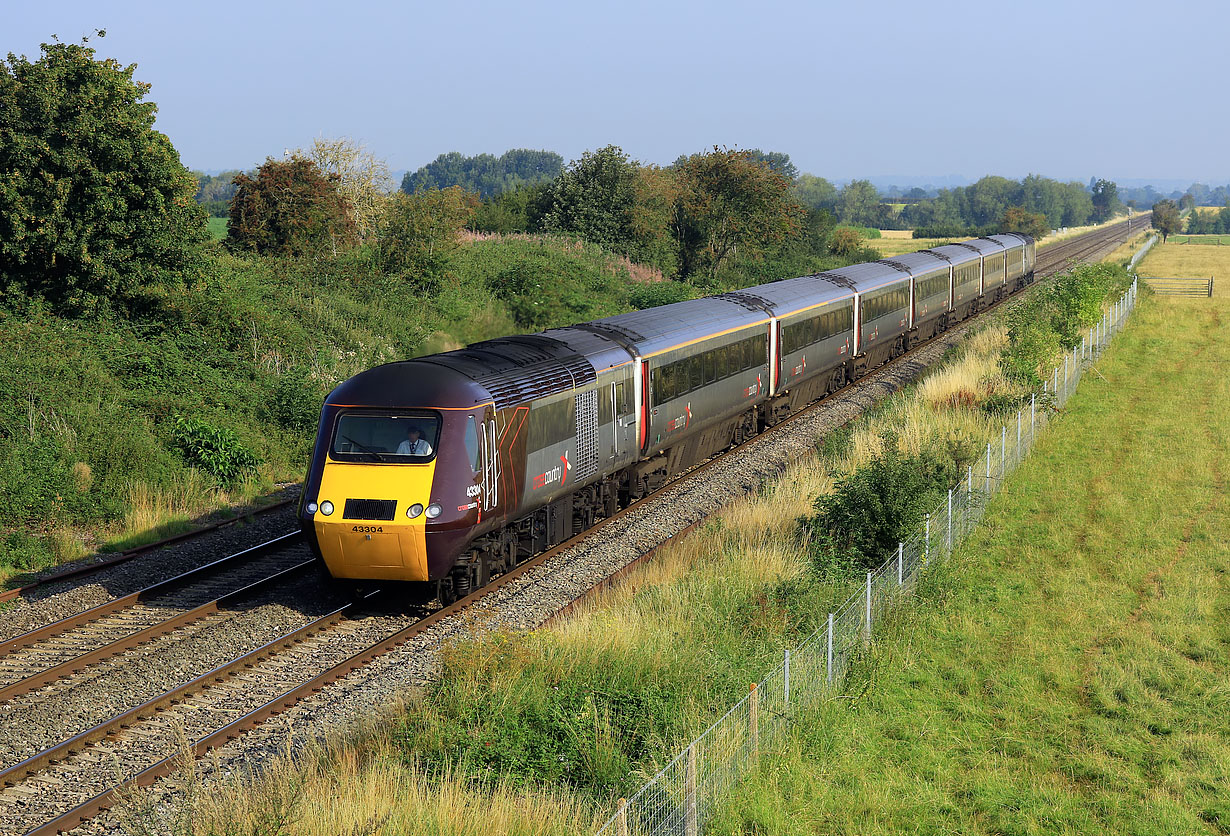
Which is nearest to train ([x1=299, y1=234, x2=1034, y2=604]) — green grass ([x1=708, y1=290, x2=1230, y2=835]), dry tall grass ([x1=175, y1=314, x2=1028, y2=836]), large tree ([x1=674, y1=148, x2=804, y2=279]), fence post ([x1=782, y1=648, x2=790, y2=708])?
dry tall grass ([x1=175, y1=314, x2=1028, y2=836])

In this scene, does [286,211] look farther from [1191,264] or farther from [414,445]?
[1191,264]

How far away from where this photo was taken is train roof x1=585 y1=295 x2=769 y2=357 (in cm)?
1938

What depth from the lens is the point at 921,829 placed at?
30.3ft

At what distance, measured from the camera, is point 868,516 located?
16.2 m

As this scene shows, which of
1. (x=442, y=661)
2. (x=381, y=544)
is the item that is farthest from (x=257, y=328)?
(x=442, y=661)

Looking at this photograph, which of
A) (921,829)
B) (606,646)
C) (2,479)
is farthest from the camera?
(2,479)

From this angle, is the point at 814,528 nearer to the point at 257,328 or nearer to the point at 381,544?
the point at 381,544

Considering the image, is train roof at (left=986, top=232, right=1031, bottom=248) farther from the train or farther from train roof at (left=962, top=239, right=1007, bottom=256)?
the train

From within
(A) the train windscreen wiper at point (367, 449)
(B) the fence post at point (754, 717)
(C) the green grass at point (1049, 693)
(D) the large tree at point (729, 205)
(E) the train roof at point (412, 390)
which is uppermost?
(D) the large tree at point (729, 205)

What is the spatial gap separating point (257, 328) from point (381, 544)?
16.4 m

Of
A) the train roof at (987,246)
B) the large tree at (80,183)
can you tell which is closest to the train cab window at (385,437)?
the large tree at (80,183)

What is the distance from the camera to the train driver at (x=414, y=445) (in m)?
13.6

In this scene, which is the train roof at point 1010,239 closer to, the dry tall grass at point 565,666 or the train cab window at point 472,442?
the dry tall grass at point 565,666

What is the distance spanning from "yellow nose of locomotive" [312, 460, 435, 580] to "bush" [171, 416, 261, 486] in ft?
27.6
